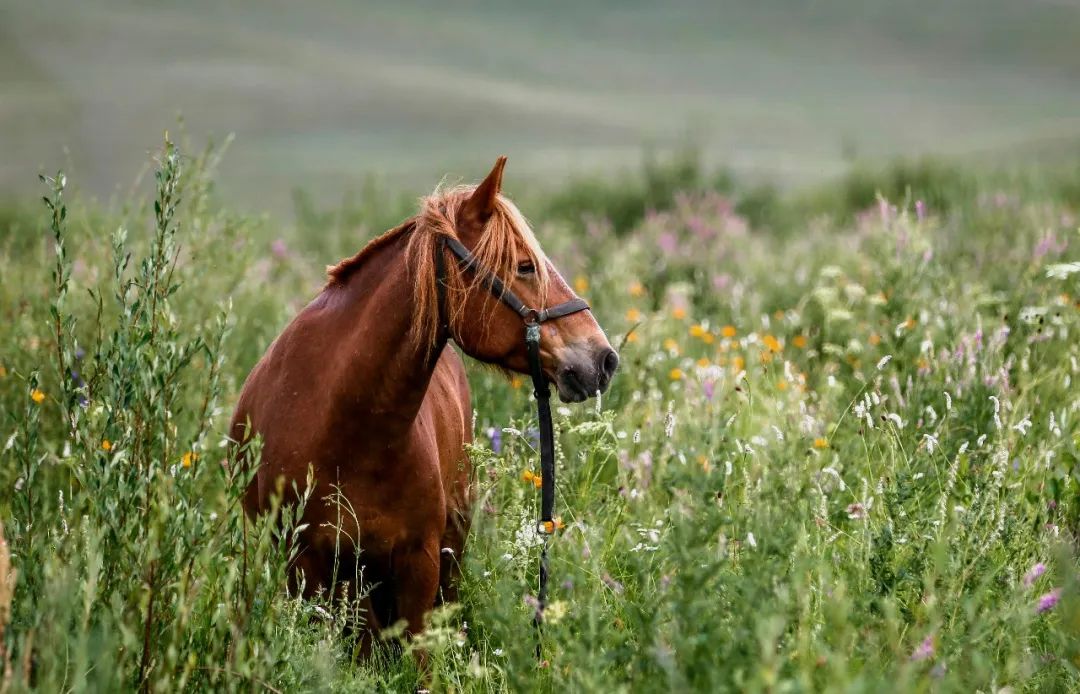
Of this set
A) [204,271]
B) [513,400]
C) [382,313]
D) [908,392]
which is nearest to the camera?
[382,313]

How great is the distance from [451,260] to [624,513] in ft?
4.41

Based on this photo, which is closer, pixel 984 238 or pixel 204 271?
pixel 204 271

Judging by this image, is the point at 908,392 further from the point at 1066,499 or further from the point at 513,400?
the point at 513,400

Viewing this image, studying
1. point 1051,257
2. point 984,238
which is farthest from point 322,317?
point 984,238

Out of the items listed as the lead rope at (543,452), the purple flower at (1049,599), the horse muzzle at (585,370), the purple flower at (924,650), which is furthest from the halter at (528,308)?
the purple flower at (1049,599)

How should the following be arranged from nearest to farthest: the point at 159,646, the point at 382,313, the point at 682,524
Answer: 1. the point at 682,524
2. the point at 159,646
3. the point at 382,313

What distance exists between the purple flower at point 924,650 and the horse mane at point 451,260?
1.58m

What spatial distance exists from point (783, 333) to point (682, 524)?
544cm

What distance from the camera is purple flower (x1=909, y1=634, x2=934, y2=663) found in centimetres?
239

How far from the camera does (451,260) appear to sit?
11.0ft

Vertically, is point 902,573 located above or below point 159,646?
above

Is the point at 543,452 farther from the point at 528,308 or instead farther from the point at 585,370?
the point at 528,308

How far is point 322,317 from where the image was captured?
11.7 feet

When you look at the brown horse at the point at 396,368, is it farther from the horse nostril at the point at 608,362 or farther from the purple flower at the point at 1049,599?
the purple flower at the point at 1049,599
